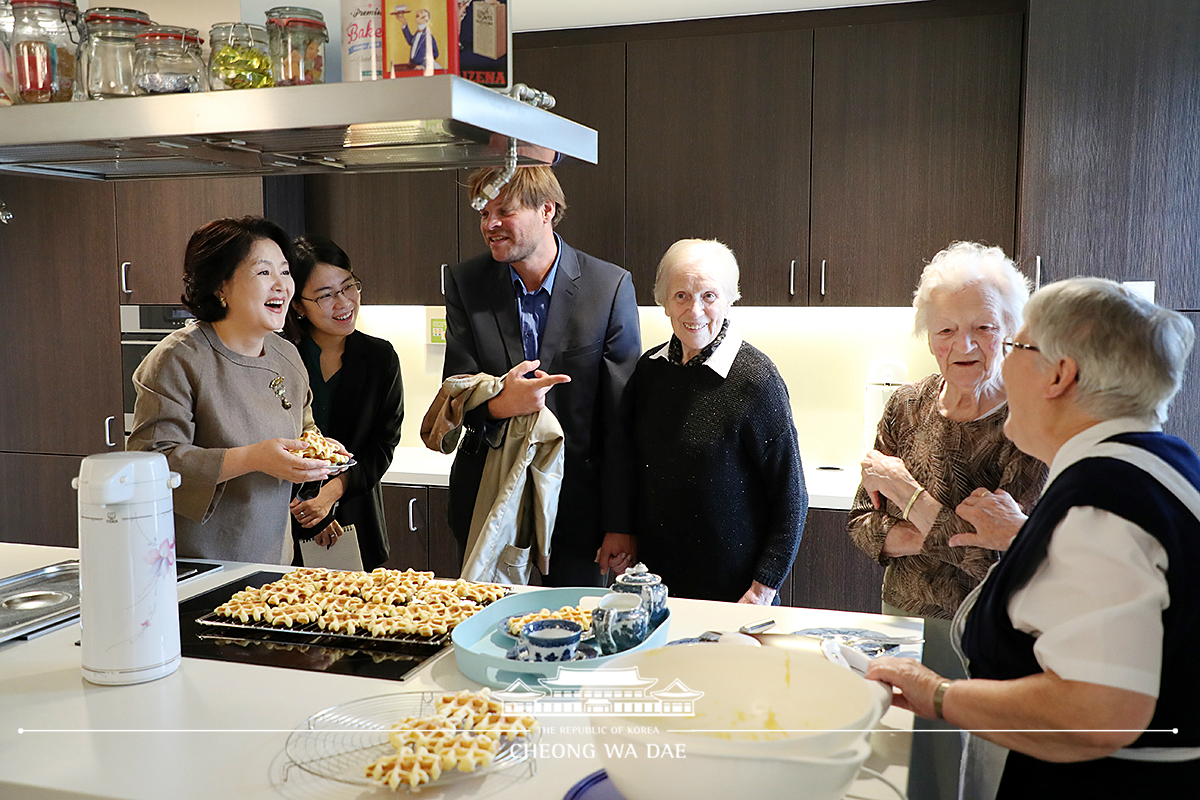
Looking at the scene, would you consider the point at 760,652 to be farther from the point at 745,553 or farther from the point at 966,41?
the point at 966,41

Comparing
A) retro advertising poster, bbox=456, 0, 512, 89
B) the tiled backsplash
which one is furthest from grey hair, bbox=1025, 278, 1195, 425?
the tiled backsplash

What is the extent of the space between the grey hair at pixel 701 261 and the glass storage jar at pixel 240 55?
47.0 inches

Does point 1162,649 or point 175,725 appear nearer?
point 1162,649

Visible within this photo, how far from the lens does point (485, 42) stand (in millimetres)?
1358

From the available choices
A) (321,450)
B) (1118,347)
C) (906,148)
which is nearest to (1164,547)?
(1118,347)

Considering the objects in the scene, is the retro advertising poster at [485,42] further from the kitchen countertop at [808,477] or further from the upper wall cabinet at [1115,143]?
the upper wall cabinet at [1115,143]

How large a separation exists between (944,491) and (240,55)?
1.53m

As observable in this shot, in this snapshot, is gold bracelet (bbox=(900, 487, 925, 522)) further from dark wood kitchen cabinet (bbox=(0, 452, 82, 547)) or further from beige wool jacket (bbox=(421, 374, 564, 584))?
dark wood kitchen cabinet (bbox=(0, 452, 82, 547))

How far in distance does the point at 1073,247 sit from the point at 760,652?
2.46m

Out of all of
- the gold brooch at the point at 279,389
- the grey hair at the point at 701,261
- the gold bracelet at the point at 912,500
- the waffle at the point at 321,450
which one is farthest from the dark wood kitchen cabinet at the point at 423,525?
the gold bracelet at the point at 912,500

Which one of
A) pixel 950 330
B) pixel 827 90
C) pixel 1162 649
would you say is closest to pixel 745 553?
pixel 950 330

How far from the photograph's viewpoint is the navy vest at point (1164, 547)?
3.14ft

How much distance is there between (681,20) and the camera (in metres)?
3.56

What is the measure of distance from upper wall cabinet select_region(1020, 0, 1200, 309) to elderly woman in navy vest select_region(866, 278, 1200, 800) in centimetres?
218
